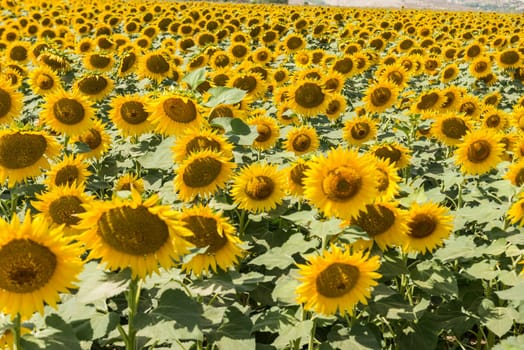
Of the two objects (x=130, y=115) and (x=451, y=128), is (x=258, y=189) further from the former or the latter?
(x=451, y=128)

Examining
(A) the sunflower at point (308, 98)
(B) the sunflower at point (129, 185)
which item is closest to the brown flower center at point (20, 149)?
(B) the sunflower at point (129, 185)

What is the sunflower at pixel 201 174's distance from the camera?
304 cm

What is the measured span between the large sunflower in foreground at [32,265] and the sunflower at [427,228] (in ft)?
6.65

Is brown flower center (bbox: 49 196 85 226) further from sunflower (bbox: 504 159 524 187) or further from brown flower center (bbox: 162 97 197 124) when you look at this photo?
sunflower (bbox: 504 159 524 187)

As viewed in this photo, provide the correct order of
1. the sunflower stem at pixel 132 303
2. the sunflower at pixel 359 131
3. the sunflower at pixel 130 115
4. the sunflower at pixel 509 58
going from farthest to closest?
the sunflower at pixel 509 58, the sunflower at pixel 359 131, the sunflower at pixel 130 115, the sunflower stem at pixel 132 303

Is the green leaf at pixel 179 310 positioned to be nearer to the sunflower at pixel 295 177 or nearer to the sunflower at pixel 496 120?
the sunflower at pixel 295 177

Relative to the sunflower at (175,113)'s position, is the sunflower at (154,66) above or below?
below

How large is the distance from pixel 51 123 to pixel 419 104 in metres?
4.69

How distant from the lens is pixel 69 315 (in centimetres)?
221

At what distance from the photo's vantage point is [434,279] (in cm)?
308

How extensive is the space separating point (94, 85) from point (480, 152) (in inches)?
175

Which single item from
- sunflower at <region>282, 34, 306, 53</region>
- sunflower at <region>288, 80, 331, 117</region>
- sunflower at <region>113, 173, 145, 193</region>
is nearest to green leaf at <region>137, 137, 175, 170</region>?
sunflower at <region>113, 173, 145, 193</region>

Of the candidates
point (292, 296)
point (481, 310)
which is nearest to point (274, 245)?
point (292, 296)

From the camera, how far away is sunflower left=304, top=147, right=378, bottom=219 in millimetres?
2521
